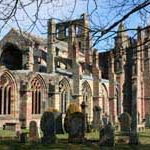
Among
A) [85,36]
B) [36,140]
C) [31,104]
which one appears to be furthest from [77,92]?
[85,36]

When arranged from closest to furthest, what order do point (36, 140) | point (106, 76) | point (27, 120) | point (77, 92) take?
point (36, 140) → point (27, 120) → point (77, 92) → point (106, 76)

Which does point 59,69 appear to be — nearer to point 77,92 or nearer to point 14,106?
point 77,92

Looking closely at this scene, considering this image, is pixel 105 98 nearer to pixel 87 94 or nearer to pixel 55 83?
pixel 87 94

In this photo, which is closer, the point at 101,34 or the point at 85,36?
the point at 101,34

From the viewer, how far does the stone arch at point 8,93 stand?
4656 centimetres

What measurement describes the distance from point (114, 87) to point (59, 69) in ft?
33.7

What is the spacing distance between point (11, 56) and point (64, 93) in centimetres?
1025

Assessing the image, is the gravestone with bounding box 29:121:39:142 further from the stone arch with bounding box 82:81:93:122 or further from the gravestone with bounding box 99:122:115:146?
the stone arch with bounding box 82:81:93:122

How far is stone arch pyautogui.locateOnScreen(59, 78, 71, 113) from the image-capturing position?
173ft

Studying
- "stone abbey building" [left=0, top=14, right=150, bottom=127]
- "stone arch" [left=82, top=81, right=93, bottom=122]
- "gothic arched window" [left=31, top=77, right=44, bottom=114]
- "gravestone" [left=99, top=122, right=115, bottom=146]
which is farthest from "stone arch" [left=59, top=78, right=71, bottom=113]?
"gravestone" [left=99, top=122, right=115, bottom=146]

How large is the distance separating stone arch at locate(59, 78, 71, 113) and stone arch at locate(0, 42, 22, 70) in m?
7.59

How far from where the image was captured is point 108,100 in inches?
2504

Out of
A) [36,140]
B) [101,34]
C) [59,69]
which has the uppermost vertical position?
[59,69]

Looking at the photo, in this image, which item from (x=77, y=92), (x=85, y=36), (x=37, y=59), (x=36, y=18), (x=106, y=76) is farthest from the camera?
(x=106, y=76)
